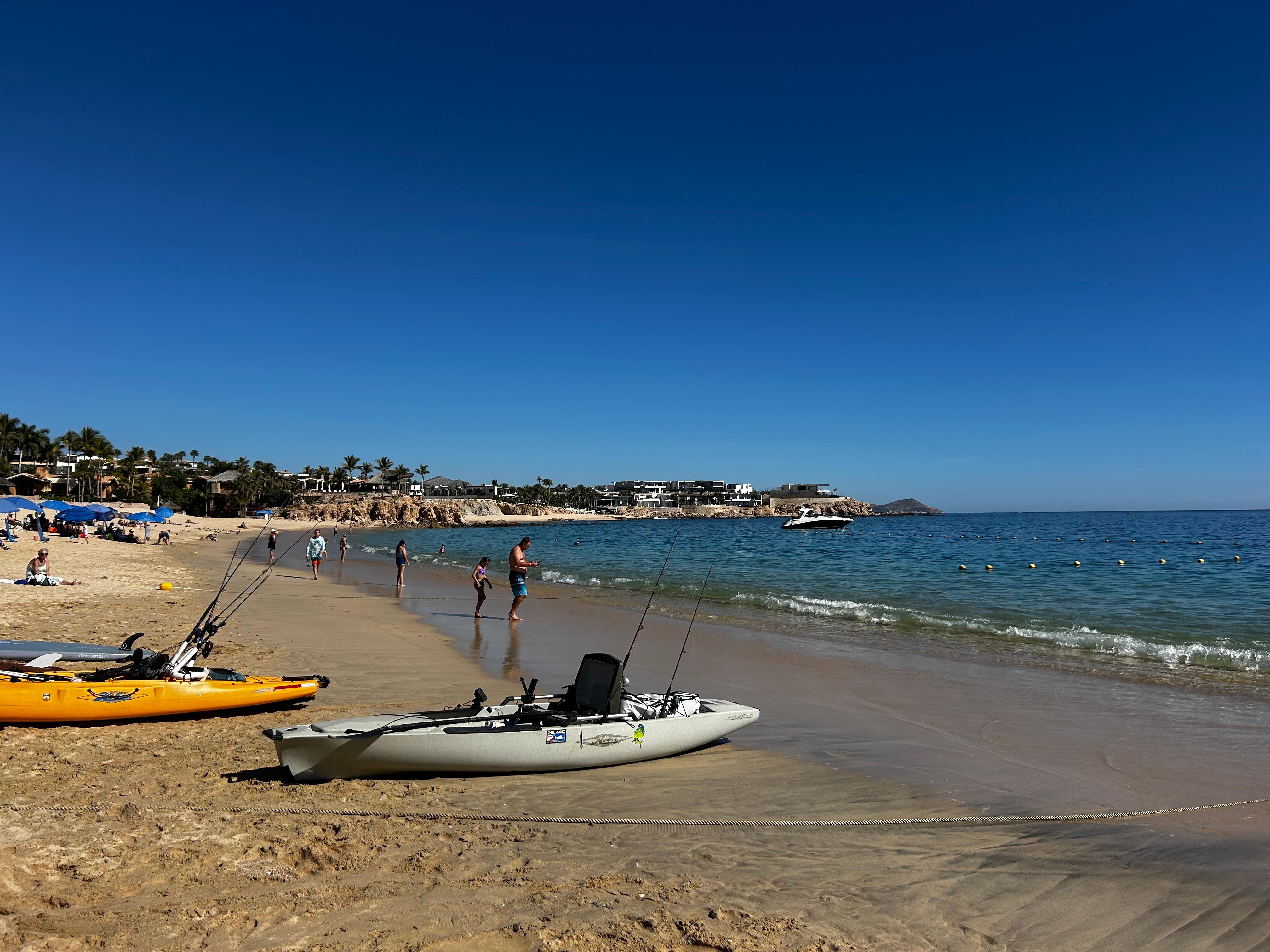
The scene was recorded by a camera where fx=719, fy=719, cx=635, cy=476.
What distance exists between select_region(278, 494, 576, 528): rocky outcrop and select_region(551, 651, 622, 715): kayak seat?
108154 millimetres

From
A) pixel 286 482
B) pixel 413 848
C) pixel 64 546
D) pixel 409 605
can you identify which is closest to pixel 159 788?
pixel 413 848

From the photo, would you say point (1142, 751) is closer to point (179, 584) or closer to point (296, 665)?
point (296, 665)

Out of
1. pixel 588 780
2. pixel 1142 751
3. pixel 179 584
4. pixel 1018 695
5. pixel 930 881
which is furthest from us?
pixel 179 584

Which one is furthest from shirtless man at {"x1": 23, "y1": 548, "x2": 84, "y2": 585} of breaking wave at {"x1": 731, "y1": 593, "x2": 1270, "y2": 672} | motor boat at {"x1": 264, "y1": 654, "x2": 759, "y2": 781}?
breaking wave at {"x1": 731, "y1": 593, "x2": 1270, "y2": 672}

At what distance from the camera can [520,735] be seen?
22.0ft

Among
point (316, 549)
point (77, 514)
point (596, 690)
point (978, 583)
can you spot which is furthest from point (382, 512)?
point (596, 690)

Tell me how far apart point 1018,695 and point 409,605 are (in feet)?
52.9

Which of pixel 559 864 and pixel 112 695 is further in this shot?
pixel 112 695

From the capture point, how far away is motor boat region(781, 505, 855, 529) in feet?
340

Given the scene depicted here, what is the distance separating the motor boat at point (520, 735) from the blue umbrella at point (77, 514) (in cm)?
4048

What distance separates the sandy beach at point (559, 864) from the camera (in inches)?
161

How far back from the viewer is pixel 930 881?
4.93 metres

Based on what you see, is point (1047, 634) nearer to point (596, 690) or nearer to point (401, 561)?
point (596, 690)

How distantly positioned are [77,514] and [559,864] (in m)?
44.2
